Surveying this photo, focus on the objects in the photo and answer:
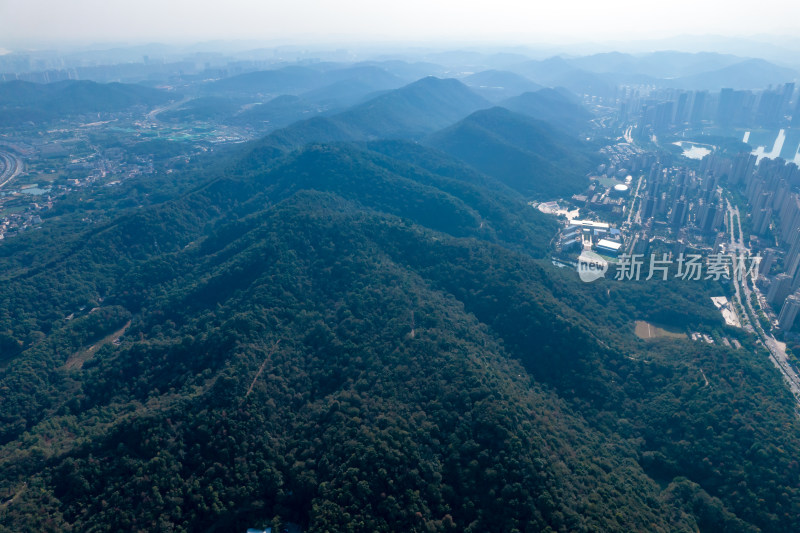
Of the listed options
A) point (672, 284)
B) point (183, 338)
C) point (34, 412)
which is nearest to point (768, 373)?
point (672, 284)

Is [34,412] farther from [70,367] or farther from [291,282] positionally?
[291,282]

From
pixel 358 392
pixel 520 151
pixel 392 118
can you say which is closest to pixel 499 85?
pixel 392 118

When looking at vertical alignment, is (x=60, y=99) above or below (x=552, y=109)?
above

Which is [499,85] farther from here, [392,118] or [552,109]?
[392,118]

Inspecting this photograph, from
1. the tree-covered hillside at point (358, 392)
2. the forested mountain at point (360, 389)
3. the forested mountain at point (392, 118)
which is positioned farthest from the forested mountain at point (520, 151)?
the tree-covered hillside at point (358, 392)

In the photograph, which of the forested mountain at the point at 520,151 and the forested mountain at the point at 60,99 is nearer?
the forested mountain at the point at 520,151

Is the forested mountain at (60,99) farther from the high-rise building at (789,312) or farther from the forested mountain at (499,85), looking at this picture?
the high-rise building at (789,312)
